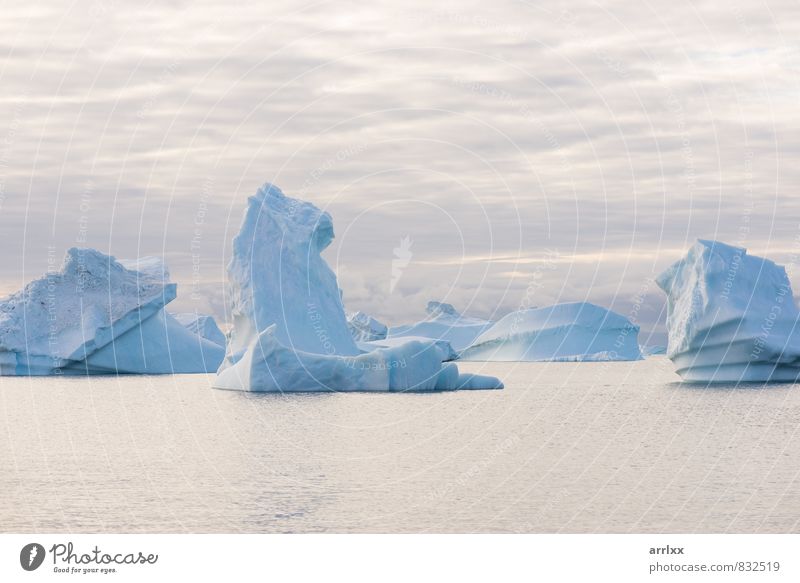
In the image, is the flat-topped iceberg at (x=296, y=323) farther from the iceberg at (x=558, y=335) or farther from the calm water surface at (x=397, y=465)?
the iceberg at (x=558, y=335)

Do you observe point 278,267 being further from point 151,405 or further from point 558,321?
point 558,321

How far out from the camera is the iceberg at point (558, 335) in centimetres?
8712

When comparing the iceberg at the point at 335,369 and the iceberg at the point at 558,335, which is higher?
the iceberg at the point at 335,369

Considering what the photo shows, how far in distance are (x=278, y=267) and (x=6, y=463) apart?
1970cm

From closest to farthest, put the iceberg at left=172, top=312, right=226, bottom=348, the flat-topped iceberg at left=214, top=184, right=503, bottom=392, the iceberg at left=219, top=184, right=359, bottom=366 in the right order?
the flat-topped iceberg at left=214, top=184, right=503, bottom=392
the iceberg at left=219, top=184, right=359, bottom=366
the iceberg at left=172, top=312, right=226, bottom=348

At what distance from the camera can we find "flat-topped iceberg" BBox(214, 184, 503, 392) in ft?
129

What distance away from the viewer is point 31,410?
39.7 metres

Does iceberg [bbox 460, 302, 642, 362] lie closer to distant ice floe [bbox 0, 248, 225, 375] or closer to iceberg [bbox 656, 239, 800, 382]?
distant ice floe [bbox 0, 248, 225, 375]
